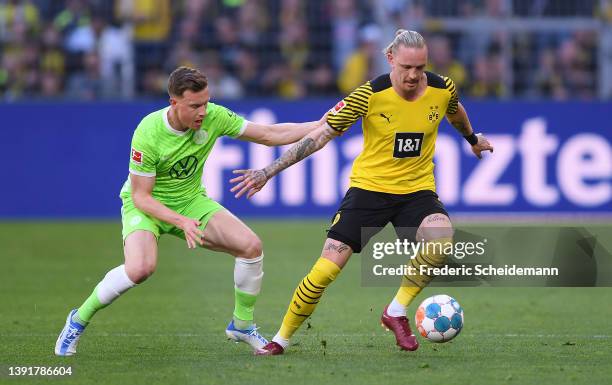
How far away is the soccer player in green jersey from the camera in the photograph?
8.54m

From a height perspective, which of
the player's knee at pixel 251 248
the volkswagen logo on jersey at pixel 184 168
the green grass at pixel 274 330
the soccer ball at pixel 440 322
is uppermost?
the volkswagen logo on jersey at pixel 184 168

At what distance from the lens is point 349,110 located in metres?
8.63

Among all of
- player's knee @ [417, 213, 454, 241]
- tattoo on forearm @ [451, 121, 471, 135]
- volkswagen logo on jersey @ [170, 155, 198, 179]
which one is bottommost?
player's knee @ [417, 213, 454, 241]

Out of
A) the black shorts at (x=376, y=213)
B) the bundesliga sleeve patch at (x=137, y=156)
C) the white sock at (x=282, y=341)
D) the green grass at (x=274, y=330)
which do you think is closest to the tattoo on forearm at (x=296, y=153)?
the black shorts at (x=376, y=213)

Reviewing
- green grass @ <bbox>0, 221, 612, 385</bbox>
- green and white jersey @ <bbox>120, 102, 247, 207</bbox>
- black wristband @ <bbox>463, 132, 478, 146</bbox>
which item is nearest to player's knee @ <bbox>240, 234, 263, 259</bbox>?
green and white jersey @ <bbox>120, 102, 247, 207</bbox>

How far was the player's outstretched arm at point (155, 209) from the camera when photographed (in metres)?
8.37

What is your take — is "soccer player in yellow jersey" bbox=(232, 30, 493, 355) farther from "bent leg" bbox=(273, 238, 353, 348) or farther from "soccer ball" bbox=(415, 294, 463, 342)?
"soccer ball" bbox=(415, 294, 463, 342)

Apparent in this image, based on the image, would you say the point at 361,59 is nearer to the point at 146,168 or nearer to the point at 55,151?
the point at 55,151

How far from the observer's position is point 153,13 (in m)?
21.5

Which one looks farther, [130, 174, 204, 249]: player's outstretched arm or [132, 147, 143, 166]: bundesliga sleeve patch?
[132, 147, 143, 166]: bundesliga sleeve patch

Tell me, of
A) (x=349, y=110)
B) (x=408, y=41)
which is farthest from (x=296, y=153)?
(x=408, y=41)

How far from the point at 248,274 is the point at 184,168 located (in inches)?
35.7

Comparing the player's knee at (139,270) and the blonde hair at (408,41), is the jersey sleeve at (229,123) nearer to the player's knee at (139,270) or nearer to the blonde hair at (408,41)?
the player's knee at (139,270)

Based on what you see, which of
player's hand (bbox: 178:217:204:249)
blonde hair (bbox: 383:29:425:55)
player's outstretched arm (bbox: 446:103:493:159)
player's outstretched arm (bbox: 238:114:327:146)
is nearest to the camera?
player's hand (bbox: 178:217:204:249)
